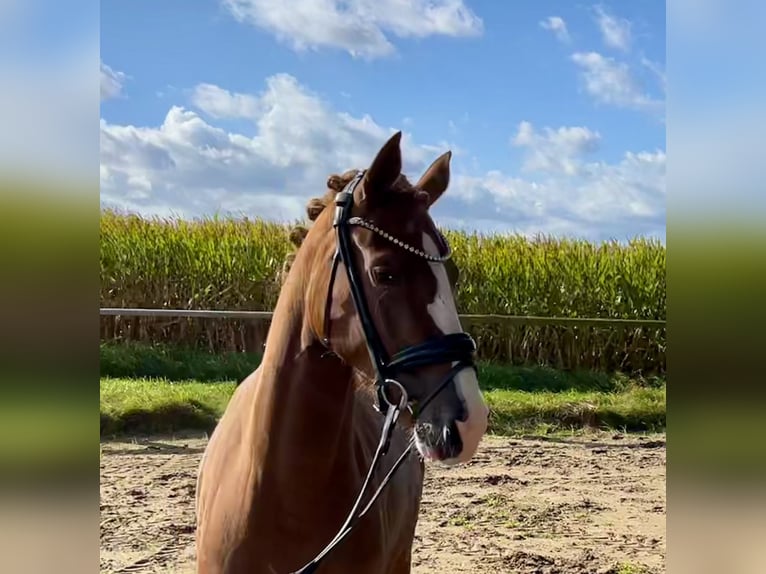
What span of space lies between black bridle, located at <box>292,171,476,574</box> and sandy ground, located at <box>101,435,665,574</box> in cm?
294

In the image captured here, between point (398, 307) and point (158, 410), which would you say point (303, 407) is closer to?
point (398, 307)

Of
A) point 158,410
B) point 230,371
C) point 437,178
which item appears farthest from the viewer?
point 230,371

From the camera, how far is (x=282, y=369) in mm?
1694

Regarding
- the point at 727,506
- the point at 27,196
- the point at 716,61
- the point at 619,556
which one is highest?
the point at 716,61

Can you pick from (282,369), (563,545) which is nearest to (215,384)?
(563,545)

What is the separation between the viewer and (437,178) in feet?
6.04

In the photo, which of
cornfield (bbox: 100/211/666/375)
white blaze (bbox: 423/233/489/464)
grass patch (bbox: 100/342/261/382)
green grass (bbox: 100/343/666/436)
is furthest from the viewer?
cornfield (bbox: 100/211/666/375)

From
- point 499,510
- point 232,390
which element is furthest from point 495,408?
point 232,390

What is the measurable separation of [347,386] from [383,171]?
0.57m

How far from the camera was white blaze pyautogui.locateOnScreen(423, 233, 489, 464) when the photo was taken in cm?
140

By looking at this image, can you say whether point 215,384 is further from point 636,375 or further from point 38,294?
point 38,294

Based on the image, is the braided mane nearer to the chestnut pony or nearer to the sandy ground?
the chestnut pony

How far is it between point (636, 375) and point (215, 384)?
5.95 m

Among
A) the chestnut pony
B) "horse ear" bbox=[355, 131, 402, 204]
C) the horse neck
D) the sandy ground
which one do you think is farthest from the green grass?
"horse ear" bbox=[355, 131, 402, 204]
